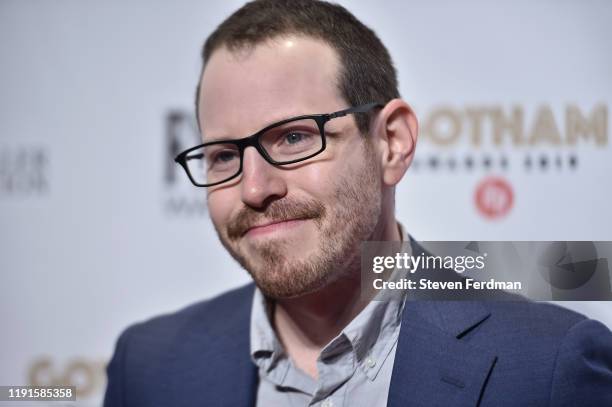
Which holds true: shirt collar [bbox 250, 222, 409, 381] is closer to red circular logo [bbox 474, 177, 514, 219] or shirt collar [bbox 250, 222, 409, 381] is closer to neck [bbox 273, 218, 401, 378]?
neck [bbox 273, 218, 401, 378]

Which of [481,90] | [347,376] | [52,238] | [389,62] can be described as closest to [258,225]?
[347,376]

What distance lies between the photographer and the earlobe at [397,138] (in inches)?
42.3

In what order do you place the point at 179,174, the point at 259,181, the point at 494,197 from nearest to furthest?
1. the point at 259,181
2. the point at 494,197
3. the point at 179,174

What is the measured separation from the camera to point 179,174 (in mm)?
1625

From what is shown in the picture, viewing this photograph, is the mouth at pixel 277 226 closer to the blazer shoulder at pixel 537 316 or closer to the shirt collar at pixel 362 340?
the shirt collar at pixel 362 340

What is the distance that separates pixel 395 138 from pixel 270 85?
26cm

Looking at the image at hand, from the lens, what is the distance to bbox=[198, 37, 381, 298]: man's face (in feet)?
3.18

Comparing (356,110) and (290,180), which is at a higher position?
(356,110)

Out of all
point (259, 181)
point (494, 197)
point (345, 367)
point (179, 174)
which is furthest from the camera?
point (179, 174)

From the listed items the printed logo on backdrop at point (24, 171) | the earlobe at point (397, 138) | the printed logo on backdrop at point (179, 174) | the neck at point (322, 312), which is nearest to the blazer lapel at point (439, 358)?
the neck at point (322, 312)

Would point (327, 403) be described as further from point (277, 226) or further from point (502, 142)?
point (502, 142)

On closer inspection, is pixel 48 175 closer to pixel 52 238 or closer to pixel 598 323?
pixel 52 238

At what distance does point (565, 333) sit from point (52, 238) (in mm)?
1327

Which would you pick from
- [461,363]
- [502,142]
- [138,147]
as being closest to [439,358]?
[461,363]
